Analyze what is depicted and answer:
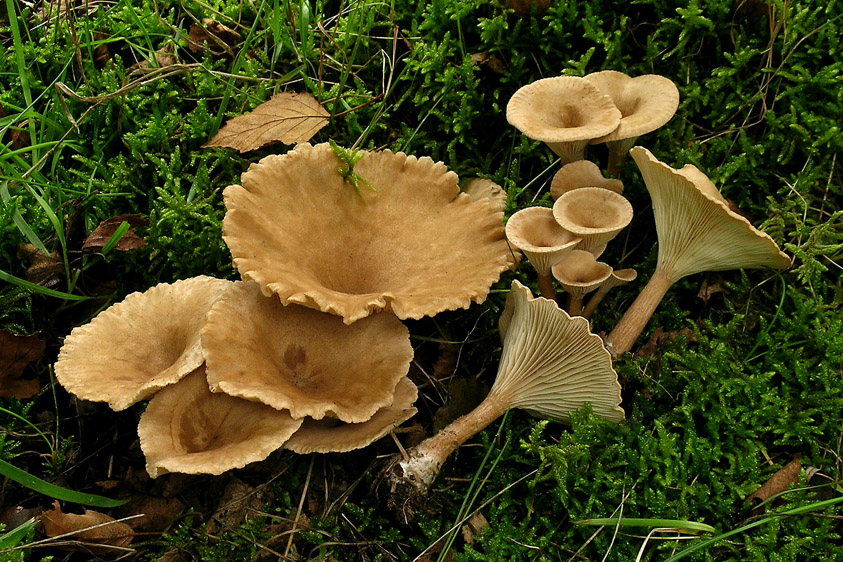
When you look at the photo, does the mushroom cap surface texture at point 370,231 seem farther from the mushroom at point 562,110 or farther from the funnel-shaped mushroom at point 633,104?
the funnel-shaped mushroom at point 633,104

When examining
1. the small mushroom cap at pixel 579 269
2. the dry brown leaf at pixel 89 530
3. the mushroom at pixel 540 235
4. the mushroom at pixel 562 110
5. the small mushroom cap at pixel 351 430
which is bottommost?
the dry brown leaf at pixel 89 530

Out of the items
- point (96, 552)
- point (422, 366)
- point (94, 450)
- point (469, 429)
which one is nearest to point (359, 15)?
point (422, 366)

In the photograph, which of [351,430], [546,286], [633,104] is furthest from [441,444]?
[633,104]

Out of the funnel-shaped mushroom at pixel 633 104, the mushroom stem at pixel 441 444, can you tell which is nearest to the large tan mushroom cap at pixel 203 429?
the mushroom stem at pixel 441 444

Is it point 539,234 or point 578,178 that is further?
point 578,178

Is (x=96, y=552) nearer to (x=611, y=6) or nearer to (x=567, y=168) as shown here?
(x=567, y=168)

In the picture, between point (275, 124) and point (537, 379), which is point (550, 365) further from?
point (275, 124)

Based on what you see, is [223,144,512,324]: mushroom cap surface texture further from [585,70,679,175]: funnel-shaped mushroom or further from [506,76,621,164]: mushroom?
[585,70,679,175]: funnel-shaped mushroom

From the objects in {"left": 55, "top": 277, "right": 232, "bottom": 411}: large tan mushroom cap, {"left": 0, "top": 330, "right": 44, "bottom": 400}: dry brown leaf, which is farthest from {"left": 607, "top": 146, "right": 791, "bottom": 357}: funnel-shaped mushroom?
{"left": 0, "top": 330, "right": 44, "bottom": 400}: dry brown leaf
